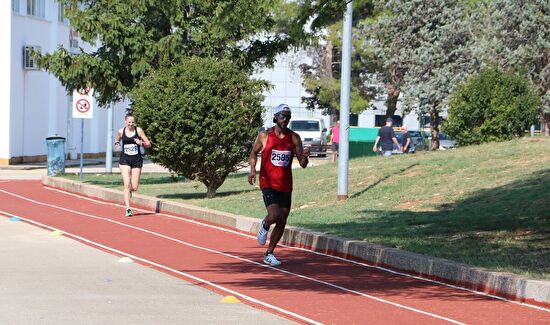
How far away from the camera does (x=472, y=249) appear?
1485 cm

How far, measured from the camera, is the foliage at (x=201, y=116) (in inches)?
960

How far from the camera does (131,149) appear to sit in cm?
2227

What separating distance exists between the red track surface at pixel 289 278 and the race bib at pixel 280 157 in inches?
50.6

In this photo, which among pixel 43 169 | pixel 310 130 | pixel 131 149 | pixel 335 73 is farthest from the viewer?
pixel 335 73

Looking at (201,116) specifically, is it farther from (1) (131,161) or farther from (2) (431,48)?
(2) (431,48)

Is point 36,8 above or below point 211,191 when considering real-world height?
above

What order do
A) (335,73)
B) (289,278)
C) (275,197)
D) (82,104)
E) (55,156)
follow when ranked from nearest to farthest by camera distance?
1. (289,278)
2. (275,197)
3. (82,104)
4. (55,156)
5. (335,73)

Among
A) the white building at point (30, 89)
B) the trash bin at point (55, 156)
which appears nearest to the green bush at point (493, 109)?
the trash bin at point (55, 156)

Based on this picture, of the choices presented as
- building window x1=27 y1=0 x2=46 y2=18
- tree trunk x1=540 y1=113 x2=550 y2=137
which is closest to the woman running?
building window x1=27 y1=0 x2=46 y2=18

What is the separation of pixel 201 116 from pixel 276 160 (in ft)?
32.8

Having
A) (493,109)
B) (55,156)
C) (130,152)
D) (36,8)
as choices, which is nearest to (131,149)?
(130,152)

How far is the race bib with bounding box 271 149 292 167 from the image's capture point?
1465 cm

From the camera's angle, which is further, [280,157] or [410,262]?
[280,157]

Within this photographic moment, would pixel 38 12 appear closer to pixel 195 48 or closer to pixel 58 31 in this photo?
pixel 58 31
